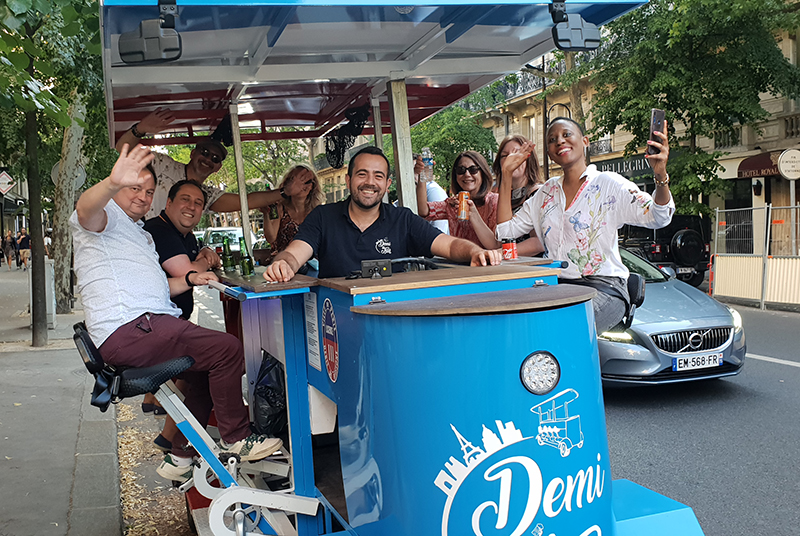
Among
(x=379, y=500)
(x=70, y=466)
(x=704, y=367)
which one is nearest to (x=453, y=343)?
(x=379, y=500)

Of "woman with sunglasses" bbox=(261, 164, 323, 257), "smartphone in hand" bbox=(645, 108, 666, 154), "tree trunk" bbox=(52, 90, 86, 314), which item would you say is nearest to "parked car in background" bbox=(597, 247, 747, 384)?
"woman with sunglasses" bbox=(261, 164, 323, 257)

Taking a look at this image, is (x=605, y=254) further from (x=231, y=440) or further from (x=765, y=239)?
(x=765, y=239)

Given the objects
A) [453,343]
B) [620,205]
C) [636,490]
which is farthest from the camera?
[620,205]

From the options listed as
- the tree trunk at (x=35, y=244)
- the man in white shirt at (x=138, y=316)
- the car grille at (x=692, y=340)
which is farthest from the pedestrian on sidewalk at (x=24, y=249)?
the man in white shirt at (x=138, y=316)

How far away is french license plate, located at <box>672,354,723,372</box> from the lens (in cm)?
713

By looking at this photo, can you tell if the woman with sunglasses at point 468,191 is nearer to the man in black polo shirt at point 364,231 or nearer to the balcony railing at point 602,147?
the man in black polo shirt at point 364,231

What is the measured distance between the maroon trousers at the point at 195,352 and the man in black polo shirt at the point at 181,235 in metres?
0.66

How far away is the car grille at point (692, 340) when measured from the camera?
714 cm

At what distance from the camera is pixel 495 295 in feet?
9.31

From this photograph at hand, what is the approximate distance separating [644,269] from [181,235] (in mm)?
5881

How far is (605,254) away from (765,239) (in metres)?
12.5

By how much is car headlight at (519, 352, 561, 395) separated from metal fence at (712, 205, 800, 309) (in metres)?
13.1

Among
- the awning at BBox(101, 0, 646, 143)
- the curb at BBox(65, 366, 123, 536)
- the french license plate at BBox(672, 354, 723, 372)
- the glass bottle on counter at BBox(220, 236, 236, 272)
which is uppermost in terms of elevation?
the awning at BBox(101, 0, 646, 143)

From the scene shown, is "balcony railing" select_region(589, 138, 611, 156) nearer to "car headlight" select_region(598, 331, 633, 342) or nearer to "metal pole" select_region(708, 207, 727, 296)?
"metal pole" select_region(708, 207, 727, 296)
